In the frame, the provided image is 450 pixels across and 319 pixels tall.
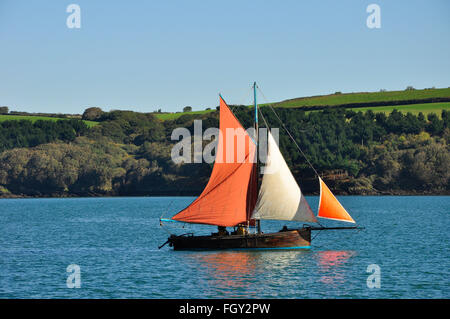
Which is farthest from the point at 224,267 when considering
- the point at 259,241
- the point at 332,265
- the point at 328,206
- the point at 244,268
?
the point at 328,206

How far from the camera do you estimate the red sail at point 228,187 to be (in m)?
53.0

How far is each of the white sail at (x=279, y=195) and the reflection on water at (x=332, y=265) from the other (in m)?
3.43

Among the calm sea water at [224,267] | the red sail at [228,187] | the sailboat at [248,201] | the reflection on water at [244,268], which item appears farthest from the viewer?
the red sail at [228,187]

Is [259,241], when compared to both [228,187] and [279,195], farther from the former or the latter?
[228,187]

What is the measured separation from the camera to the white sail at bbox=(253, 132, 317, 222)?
52094mm

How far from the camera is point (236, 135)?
52469 millimetres

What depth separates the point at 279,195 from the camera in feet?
172

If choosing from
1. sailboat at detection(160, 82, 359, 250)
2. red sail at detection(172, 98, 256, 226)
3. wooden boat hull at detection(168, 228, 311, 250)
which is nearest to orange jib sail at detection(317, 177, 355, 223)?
sailboat at detection(160, 82, 359, 250)

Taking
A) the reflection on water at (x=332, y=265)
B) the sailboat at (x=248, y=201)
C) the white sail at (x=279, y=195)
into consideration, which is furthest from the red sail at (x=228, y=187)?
the reflection on water at (x=332, y=265)

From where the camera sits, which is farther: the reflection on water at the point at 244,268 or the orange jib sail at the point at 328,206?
the orange jib sail at the point at 328,206

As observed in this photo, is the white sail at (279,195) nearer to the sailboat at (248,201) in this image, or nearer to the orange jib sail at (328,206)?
the sailboat at (248,201)

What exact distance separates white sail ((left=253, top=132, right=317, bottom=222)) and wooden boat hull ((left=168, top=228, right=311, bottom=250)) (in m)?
1.48
